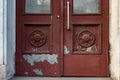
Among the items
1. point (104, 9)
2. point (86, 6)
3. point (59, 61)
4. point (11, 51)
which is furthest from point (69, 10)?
point (11, 51)

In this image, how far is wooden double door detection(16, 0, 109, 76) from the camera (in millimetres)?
4590

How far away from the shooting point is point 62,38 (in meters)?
4.60

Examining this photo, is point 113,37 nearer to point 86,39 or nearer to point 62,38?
point 86,39

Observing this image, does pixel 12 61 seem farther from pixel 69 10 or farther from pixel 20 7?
pixel 69 10

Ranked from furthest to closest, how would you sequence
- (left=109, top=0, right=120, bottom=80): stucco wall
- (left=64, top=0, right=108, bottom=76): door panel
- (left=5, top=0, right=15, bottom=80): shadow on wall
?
(left=64, top=0, right=108, bottom=76): door panel, (left=5, top=0, right=15, bottom=80): shadow on wall, (left=109, top=0, right=120, bottom=80): stucco wall

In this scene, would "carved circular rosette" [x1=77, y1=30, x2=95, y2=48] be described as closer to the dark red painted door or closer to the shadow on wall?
→ the dark red painted door

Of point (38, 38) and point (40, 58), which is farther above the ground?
point (38, 38)

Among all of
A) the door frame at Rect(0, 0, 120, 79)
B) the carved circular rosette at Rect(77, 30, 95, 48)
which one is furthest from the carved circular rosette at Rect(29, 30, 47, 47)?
the carved circular rosette at Rect(77, 30, 95, 48)

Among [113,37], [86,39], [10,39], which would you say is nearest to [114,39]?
[113,37]

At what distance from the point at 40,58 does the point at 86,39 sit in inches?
34.0

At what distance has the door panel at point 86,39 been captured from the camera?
4.58 metres

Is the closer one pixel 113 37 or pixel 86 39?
pixel 113 37

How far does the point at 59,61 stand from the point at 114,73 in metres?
0.95

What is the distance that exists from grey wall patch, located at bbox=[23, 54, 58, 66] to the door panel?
0.68ft
